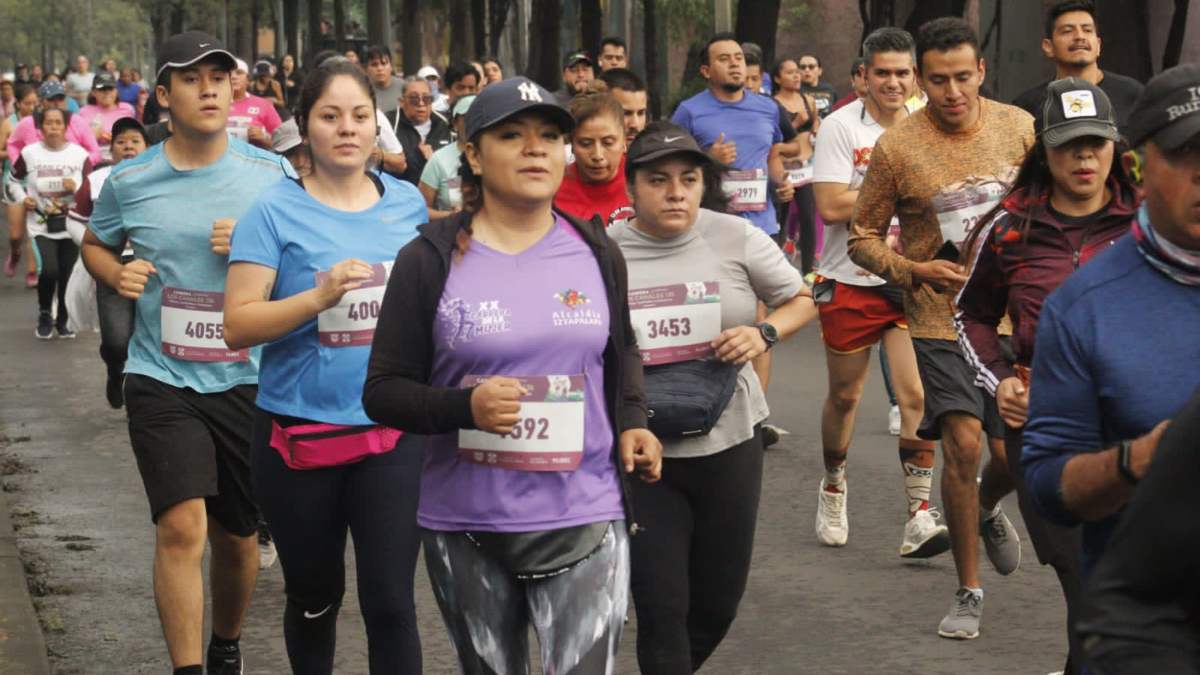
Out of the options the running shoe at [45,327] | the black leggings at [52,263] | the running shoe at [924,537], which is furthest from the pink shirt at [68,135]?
the running shoe at [924,537]

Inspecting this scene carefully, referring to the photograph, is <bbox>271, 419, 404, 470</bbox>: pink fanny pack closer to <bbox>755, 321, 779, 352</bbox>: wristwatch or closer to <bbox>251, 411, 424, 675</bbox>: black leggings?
<bbox>251, 411, 424, 675</bbox>: black leggings

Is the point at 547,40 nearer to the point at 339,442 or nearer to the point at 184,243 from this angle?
the point at 184,243

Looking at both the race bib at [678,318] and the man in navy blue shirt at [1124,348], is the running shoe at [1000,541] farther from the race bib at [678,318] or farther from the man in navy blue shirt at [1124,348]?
the man in navy blue shirt at [1124,348]

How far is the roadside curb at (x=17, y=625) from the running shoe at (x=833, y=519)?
3.05 meters

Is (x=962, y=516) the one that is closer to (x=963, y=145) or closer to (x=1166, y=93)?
(x=963, y=145)

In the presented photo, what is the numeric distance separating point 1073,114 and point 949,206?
178cm

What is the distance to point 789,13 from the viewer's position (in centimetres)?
4131

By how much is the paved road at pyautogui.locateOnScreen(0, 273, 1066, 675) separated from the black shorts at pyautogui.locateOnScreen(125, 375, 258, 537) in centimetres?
78

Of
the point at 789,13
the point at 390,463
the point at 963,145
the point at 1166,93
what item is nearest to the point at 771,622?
the point at 963,145

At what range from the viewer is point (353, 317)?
18.1 feet

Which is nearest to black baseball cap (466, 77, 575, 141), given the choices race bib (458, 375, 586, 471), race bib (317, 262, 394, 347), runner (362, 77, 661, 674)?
runner (362, 77, 661, 674)

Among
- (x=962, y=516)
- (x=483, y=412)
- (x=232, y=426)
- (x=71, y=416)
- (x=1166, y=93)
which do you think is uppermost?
(x=1166, y=93)

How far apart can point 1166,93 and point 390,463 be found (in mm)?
2881

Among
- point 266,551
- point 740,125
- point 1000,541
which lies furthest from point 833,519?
point 740,125
